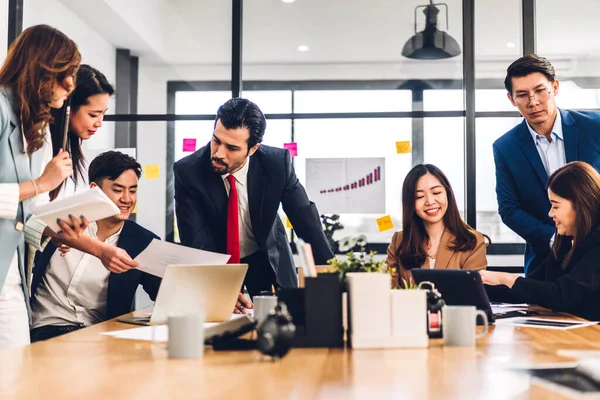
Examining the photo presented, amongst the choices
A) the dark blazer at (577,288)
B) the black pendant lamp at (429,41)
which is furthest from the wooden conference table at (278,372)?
the black pendant lamp at (429,41)

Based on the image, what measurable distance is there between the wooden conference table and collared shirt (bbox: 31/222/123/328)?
829mm

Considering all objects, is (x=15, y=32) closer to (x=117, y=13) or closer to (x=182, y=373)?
(x=117, y=13)

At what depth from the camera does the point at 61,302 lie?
2.33 meters

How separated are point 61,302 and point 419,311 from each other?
1.43 metres

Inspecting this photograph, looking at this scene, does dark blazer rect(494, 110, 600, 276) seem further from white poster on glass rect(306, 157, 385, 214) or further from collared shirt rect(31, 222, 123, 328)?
collared shirt rect(31, 222, 123, 328)

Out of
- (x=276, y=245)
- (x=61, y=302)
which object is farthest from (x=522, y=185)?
(x=61, y=302)

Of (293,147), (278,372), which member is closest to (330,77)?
(293,147)

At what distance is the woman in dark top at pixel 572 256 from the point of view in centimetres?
216

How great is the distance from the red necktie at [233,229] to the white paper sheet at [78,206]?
32.6 inches

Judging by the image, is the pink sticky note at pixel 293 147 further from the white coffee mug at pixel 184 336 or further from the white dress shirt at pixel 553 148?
the white coffee mug at pixel 184 336

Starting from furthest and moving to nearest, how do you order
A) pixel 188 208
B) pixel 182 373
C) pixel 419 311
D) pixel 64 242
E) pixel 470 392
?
pixel 188 208
pixel 64 242
pixel 419 311
pixel 182 373
pixel 470 392

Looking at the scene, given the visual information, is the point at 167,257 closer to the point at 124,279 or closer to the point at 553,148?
the point at 124,279

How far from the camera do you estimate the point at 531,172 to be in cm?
299

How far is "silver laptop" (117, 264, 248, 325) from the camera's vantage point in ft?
5.63
